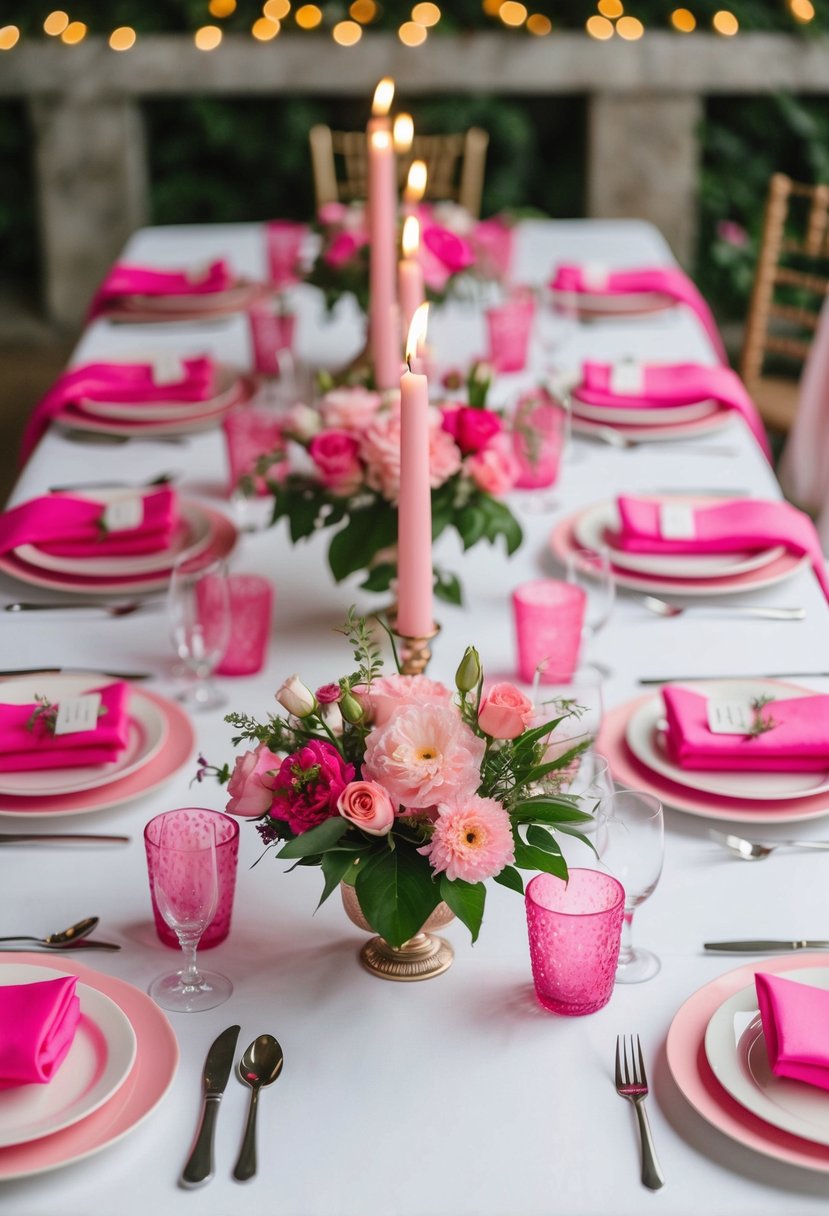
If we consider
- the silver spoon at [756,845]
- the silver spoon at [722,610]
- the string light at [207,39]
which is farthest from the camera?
the string light at [207,39]

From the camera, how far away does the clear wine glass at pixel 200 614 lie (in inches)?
64.5

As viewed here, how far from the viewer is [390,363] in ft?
6.51

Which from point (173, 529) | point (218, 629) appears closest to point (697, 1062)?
point (218, 629)

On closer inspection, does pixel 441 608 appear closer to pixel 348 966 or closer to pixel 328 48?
pixel 348 966

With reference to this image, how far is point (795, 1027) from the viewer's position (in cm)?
108

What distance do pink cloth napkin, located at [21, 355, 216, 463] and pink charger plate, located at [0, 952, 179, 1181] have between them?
147 cm

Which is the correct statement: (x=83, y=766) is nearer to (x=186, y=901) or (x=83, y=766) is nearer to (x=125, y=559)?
(x=186, y=901)

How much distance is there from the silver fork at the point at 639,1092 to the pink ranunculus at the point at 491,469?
709 millimetres

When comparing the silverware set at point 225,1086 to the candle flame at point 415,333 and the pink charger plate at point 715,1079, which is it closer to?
the pink charger plate at point 715,1079

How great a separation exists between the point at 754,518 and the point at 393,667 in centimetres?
61

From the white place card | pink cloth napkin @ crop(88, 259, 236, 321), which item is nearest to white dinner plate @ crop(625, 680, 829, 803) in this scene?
the white place card

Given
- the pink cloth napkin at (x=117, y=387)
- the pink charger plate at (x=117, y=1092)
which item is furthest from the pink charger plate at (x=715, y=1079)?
the pink cloth napkin at (x=117, y=387)

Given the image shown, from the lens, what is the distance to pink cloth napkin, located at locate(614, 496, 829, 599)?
6.41 feet

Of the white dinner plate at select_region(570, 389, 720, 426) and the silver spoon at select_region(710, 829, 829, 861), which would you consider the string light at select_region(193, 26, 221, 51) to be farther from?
the silver spoon at select_region(710, 829, 829, 861)
